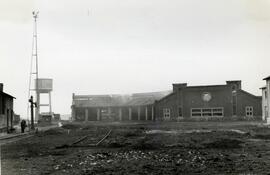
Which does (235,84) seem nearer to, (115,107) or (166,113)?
(166,113)

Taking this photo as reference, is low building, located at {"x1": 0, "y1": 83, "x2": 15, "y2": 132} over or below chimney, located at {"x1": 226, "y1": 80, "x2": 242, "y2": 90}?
below

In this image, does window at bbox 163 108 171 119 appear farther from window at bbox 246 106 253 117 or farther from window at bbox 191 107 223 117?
window at bbox 246 106 253 117

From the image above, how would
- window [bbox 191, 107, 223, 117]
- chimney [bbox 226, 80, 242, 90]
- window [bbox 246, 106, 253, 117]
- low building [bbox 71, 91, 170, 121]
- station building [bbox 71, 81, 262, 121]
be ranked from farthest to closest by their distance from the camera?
low building [bbox 71, 91, 170, 121]
window [bbox 191, 107, 223, 117]
chimney [bbox 226, 80, 242, 90]
station building [bbox 71, 81, 262, 121]
window [bbox 246, 106, 253, 117]

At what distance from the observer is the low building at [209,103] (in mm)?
58219

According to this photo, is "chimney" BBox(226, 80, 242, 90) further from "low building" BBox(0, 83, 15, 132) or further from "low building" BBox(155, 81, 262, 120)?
"low building" BBox(0, 83, 15, 132)

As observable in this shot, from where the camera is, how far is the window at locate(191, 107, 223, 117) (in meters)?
59.7

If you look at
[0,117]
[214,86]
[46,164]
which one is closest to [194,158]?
[46,164]

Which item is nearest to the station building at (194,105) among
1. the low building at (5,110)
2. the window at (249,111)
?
the window at (249,111)

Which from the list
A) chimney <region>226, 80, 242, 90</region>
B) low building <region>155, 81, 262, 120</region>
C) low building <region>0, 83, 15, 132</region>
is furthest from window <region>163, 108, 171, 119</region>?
low building <region>0, 83, 15, 132</region>

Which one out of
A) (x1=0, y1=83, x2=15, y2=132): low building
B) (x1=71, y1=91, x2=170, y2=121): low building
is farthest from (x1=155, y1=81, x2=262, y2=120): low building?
(x1=0, y1=83, x2=15, y2=132): low building

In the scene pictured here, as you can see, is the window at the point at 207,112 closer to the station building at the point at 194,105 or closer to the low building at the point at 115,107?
the station building at the point at 194,105

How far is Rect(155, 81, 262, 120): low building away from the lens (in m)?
58.2

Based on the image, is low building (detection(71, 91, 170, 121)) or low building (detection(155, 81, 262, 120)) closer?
low building (detection(155, 81, 262, 120))

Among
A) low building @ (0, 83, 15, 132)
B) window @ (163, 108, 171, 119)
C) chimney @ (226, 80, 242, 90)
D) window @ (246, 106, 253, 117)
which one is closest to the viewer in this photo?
low building @ (0, 83, 15, 132)
